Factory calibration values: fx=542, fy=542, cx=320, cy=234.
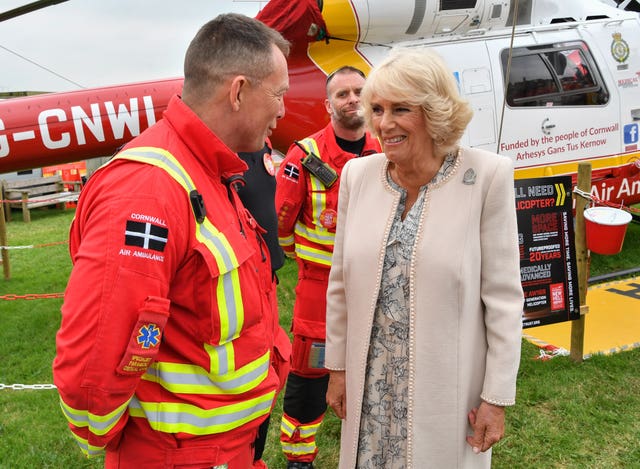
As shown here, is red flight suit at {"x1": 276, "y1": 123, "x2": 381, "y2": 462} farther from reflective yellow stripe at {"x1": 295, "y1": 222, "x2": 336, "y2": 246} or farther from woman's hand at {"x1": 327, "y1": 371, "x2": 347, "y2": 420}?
woman's hand at {"x1": 327, "y1": 371, "x2": 347, "y2": 420}

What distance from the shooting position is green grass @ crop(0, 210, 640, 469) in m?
3.21

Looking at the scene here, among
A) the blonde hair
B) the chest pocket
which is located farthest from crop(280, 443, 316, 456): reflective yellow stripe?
the blonde hair

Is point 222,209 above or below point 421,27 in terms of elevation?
below

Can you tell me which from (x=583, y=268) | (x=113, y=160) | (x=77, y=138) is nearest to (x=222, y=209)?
(x=113, y=160)

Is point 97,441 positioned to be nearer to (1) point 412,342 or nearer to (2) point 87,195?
(2) point 87,195

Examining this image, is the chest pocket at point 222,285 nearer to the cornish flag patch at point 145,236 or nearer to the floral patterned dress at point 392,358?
the cornish flag patch at point 145,236

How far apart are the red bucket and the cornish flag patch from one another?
13.3 ft

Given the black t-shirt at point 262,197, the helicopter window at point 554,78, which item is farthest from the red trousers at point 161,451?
the helicopter window at point 554,78

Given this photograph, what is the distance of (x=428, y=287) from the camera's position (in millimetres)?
1783

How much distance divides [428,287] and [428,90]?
0.66 m

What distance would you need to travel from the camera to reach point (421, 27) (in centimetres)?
543

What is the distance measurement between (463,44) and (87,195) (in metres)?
5.15

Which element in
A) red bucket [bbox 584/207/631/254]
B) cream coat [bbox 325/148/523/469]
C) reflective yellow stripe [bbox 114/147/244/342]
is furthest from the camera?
red bucket [bbox 584/207/631/254]

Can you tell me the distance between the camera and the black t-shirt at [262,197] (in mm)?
2486
